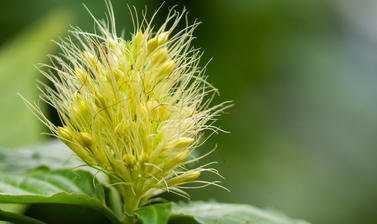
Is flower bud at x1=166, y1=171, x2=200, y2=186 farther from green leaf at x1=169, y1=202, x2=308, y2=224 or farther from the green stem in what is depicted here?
the green stem

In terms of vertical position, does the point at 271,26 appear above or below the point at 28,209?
above

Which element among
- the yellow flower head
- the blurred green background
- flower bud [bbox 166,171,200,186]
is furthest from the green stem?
the blurred green background

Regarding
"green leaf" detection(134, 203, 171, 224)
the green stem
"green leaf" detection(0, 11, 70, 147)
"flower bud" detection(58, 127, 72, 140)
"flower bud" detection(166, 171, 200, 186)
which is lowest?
the green stem

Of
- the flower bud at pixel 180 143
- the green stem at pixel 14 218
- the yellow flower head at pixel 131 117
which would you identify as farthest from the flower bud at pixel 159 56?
the green stem at pixel 14 218

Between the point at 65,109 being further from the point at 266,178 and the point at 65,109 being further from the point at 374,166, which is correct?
the point at 374,166

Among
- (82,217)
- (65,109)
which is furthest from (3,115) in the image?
(65,109)

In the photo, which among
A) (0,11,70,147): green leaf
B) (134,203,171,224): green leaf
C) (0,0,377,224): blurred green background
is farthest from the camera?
(0,0,377,224): blurred green background

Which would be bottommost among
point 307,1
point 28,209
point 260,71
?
point 28,209

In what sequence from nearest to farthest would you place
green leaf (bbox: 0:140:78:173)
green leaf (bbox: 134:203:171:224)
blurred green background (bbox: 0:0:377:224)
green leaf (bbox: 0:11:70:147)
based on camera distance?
green leaf (bbox: 134:203:171:224), green leaf (bbox: 0:140:78:173), green leaf (bbox: 0:11:70:147), blurred green background (bbox: 0:0:377:224)

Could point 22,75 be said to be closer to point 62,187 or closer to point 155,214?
point 62,187
